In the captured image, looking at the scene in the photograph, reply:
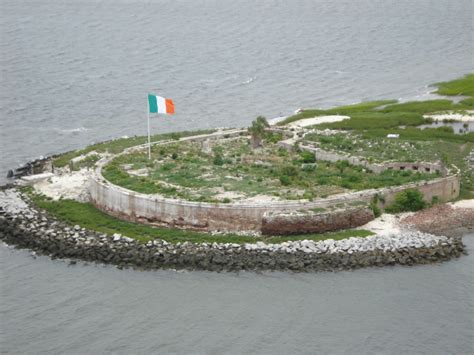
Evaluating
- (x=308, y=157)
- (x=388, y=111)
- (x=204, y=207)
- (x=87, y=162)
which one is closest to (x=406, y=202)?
(x=308, y=157)

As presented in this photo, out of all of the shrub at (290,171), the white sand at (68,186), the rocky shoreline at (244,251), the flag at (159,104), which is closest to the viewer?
the rocky shoreline at (244,251)

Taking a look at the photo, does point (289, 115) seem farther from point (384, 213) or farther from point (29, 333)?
point (29, 333)

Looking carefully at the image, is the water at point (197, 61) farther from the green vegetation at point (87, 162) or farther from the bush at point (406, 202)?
the bush at point (406, 202)

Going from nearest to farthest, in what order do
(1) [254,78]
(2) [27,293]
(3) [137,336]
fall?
(3) [137,336] → (2) [27,293] → (1) [254,78]

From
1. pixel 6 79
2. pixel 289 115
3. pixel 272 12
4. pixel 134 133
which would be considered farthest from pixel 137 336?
pixel 272 12

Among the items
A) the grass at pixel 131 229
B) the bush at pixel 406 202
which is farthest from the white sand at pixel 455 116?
the grass at pixel 131 229

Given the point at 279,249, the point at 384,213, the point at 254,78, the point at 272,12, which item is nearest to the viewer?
the point at 279,249

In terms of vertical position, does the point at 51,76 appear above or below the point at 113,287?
above

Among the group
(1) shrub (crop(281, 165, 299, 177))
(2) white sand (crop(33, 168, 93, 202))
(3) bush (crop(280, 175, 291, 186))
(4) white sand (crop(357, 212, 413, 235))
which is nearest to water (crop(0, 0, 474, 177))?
(2) white sand (crop(33, 168, 93, 202))
